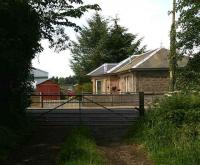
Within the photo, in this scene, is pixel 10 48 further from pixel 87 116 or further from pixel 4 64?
pixel 87 116

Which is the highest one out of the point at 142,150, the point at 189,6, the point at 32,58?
the point at 189,6

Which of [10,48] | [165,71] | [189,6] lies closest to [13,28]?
[10,48]

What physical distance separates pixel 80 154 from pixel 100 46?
60424 millimetres

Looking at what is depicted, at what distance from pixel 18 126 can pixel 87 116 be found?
4785 millimetres

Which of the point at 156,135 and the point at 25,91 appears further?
the point at 25,91

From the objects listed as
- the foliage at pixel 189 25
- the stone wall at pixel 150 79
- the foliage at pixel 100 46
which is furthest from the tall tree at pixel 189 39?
the foliage at pixel 100 46

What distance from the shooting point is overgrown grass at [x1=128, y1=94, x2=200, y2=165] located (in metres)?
12.2

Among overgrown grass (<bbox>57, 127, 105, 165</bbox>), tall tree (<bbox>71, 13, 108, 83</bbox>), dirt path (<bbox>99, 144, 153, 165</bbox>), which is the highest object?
tall tree (<bbox>71, 13, 108, 83</bbox>)

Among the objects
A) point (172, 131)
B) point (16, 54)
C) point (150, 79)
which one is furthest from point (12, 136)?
point (150, 79)

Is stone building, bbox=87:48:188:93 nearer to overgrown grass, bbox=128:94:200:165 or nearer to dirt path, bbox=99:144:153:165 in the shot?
overgrown grass, bbox=128:94:200:165

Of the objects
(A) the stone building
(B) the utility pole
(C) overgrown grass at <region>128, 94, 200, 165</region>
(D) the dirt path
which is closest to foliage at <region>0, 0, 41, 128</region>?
(D) the dirt path

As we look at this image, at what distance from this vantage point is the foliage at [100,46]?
7275 cm

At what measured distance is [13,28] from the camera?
16.6 m

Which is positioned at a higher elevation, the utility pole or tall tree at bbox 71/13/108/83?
tall tree at bbox 71/13/108/83
